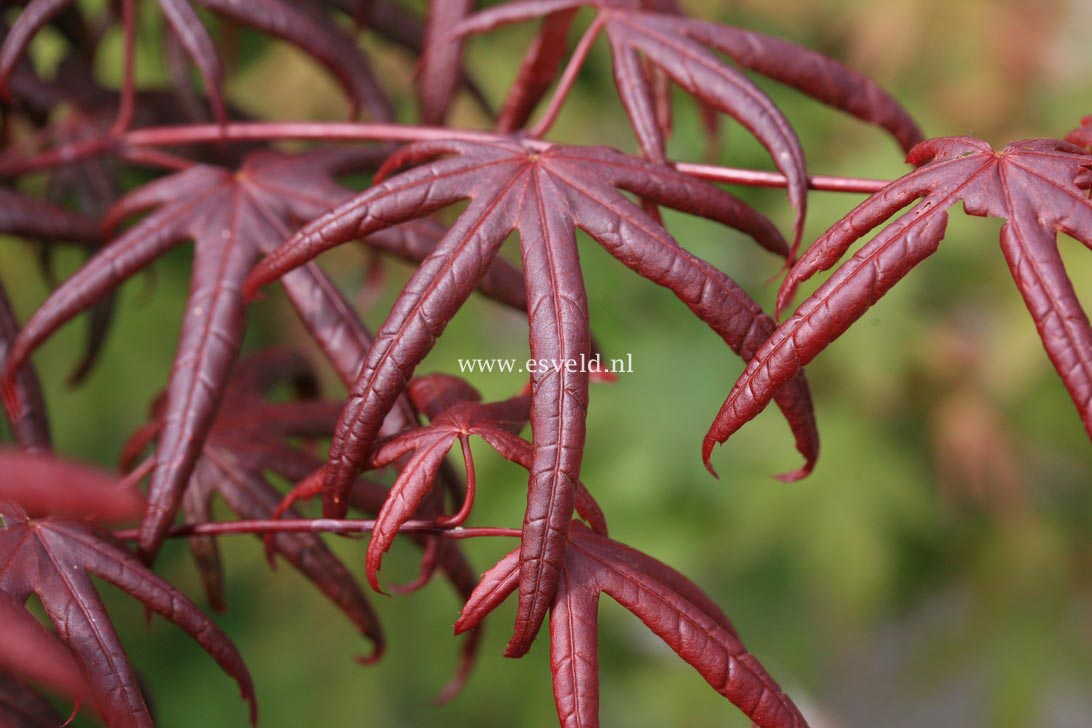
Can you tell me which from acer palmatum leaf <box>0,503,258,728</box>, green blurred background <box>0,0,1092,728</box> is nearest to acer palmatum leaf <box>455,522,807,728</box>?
acer palmatum leaf <box>0,503,258,728</box>

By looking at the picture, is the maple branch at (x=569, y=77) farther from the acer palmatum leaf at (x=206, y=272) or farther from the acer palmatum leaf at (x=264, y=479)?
the acer palmatum leaf at (x=264, y=479)

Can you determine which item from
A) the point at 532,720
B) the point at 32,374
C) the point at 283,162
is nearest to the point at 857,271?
the point at 283,162

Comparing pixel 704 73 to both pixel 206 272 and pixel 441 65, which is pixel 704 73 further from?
pixel 206 272

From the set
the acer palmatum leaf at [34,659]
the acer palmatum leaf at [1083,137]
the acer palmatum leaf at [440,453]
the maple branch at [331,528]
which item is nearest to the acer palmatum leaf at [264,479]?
the maple branch at [331,528]

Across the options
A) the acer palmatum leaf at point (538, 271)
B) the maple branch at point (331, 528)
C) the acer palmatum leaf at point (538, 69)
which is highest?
the acer palmatum leaf at point (538, 69)

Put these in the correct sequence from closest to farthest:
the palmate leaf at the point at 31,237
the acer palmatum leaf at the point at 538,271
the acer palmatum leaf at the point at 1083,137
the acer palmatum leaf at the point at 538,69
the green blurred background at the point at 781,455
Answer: the acer palmatum leaf at the point at 538,271 → the acer palmatum leaf at the point at 1083,137 → the palmate leaf at the point at 31,237 → the acer palmatum leaf at the point at 538,69 → the green blurred background at the point at 781,455

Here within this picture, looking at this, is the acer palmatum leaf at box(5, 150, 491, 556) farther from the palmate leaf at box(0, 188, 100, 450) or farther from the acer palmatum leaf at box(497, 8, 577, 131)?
the acer palmatum leaf at box(497, 8, 577, 131)

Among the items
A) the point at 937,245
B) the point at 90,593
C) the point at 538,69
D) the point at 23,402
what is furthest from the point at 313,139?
the point at 937,245

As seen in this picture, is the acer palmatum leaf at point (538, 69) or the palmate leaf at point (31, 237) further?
the acer palmatum leaf at point (538, 69)
